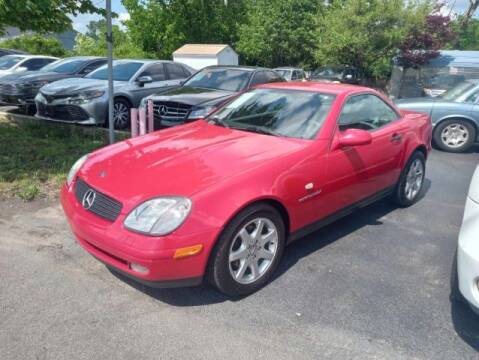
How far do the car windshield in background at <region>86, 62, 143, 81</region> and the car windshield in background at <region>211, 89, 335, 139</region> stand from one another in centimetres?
522

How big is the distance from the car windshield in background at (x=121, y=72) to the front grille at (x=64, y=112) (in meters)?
1.38

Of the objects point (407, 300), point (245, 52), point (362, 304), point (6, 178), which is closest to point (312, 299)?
point (362, 304)

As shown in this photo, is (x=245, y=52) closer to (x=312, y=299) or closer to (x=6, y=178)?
(x=6, y=178)

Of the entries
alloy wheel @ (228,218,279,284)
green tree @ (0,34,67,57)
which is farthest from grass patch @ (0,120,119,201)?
green tree @ (0,34,67,57)

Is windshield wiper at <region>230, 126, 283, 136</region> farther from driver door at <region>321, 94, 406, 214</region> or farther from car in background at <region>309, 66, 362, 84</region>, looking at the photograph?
car in background at <region>309, 66, 362, 84</region>

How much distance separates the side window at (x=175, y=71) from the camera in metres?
10.0

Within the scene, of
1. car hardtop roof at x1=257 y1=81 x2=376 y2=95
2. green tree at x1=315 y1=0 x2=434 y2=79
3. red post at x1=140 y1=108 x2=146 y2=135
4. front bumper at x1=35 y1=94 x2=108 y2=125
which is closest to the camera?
car hardtop roof at x1=257 y1=81 x2=376 y2=95

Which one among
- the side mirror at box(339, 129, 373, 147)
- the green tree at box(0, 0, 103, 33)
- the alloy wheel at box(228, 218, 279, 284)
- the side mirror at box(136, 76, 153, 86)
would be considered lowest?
the alloy wheel at box(228, 218, 279, 284)

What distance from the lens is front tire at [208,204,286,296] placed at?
2.92 metres

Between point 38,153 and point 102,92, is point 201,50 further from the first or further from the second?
point 38,153

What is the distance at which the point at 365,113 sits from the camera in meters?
4.39

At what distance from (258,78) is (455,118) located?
3.95 metres

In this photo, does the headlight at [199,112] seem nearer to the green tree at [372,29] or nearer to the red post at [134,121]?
the red post at [134,121]

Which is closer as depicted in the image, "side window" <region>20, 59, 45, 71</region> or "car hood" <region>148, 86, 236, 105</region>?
"car hood" <region>148, 86, 236, 105</region>
